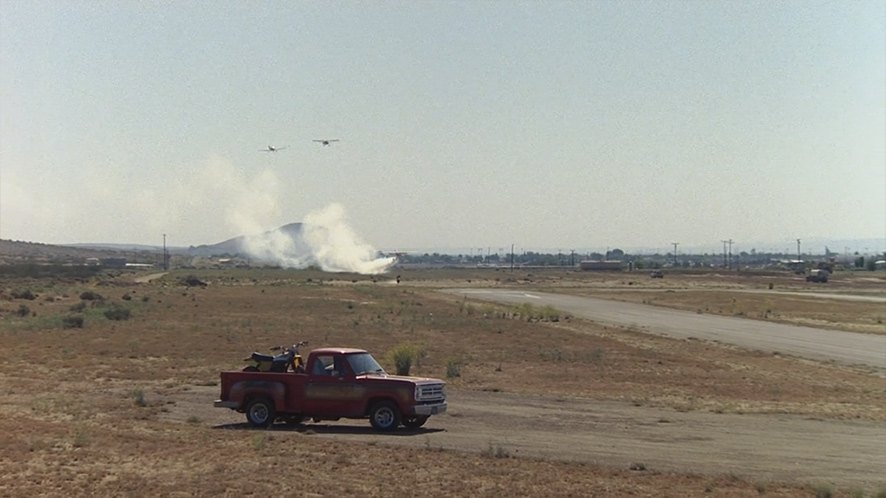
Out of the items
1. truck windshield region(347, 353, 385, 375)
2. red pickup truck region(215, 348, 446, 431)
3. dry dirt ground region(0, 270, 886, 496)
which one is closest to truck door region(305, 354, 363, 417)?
red pickup truck region(215, 348, 446, 431)

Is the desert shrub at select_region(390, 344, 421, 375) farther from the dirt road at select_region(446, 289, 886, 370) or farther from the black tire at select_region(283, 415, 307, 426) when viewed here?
the dirt road at select_region(446, 289, 886, 370)

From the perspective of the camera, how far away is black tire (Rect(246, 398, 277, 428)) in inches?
883

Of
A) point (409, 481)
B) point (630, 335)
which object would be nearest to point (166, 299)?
point (630, 335)

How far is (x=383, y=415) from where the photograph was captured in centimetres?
2194

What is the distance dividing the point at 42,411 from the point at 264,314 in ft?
153

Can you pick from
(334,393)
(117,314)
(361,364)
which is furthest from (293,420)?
(117,314)

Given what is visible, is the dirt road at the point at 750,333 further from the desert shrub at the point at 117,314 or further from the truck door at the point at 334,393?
the desert shrub at the point at 117,314

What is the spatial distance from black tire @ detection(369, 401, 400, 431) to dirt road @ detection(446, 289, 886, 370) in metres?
31.2

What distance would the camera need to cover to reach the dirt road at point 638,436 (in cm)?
1906

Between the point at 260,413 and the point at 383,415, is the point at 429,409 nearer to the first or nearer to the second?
the point at 383,415

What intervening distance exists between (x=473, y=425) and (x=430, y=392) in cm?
172

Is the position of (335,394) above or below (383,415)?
above

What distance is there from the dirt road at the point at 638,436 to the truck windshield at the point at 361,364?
131cm

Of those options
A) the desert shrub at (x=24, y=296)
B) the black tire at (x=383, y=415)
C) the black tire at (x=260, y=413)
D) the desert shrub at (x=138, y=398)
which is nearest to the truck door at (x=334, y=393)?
the black tire at (x=383, y=415)
